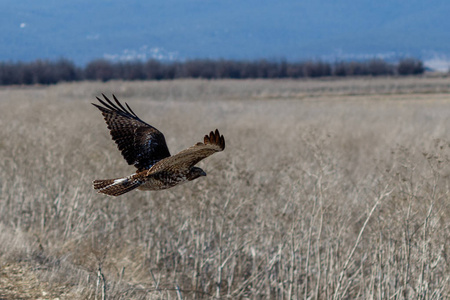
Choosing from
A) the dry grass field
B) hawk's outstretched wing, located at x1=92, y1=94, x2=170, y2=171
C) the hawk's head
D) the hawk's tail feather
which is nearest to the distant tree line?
the dry grass field

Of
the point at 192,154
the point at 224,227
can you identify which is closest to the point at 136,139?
the point at 192,154

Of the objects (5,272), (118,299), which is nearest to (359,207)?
(118,299)

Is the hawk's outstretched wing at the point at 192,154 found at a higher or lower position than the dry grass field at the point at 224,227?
higher

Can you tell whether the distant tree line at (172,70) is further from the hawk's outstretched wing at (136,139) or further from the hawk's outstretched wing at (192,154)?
the hawk's outstretched wing at (192,154)

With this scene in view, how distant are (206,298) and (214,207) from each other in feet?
3.51

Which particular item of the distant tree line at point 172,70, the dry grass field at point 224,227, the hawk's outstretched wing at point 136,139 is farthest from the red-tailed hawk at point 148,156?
the distant tree line at point 172,70

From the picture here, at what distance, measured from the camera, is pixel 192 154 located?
3508 millimetres

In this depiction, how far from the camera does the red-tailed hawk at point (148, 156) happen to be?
11.3 ft

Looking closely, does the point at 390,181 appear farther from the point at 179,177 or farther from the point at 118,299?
the point at 118,299

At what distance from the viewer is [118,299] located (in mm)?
4375

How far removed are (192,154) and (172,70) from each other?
48.6 m

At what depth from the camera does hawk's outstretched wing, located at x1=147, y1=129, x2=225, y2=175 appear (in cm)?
322

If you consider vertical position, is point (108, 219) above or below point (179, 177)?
below

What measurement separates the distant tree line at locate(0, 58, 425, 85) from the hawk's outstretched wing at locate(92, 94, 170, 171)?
135ft
